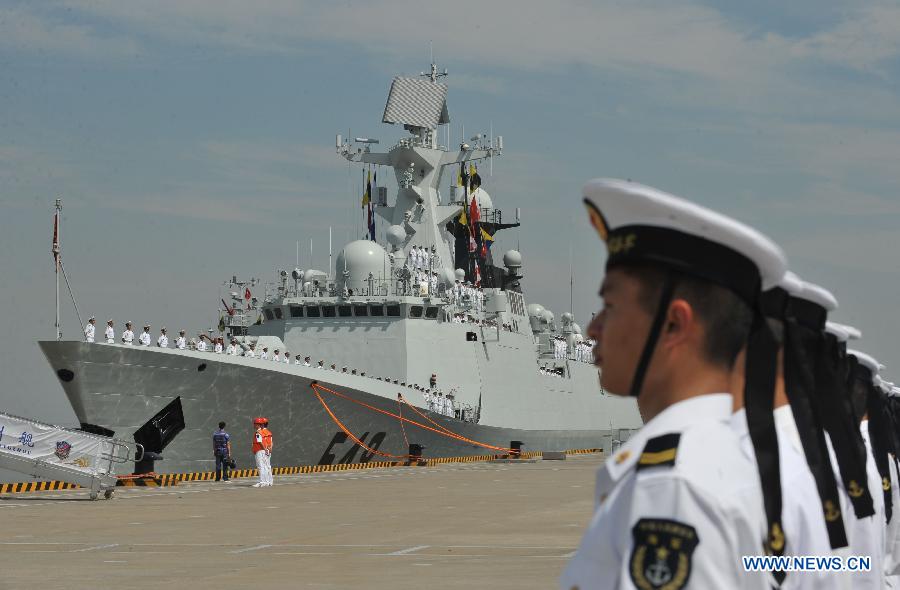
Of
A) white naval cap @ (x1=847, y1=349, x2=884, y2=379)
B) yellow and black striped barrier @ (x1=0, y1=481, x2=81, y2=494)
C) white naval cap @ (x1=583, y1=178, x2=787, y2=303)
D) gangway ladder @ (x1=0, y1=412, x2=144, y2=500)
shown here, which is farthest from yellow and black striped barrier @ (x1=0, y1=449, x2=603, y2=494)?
white naval cap @ (x1=583, y1=178, x2=787, y2=303)

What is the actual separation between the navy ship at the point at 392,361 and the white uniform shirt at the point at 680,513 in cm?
2530

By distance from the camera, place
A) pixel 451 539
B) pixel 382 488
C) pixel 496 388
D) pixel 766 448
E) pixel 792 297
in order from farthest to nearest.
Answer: pixel 496 388 → pixel 382 488 → pixel 451 539 → pixel 792 297 → pixel 766 448

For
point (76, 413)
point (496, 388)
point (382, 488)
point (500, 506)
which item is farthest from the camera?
point (496, 388)

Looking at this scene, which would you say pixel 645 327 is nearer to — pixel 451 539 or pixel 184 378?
pixel 451 539

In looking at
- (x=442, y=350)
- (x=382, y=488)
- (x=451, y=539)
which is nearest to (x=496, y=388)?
(x=442, y=350)

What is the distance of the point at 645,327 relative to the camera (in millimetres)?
2488

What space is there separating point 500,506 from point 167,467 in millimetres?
11815

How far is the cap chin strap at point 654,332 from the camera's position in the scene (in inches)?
97.6

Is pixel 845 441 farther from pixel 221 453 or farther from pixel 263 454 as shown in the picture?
pixel 221 453

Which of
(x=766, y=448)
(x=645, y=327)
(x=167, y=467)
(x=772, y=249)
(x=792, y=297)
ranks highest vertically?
(x=167, y=467)

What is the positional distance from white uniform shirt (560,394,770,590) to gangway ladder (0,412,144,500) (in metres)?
17.7

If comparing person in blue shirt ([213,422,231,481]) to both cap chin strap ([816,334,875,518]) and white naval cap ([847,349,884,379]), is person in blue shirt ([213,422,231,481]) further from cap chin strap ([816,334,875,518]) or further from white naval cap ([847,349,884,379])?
cap chin strap ([816,334,875,518])

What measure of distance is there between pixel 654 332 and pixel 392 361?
1266 inches

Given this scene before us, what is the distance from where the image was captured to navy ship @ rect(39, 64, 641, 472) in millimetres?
27516
